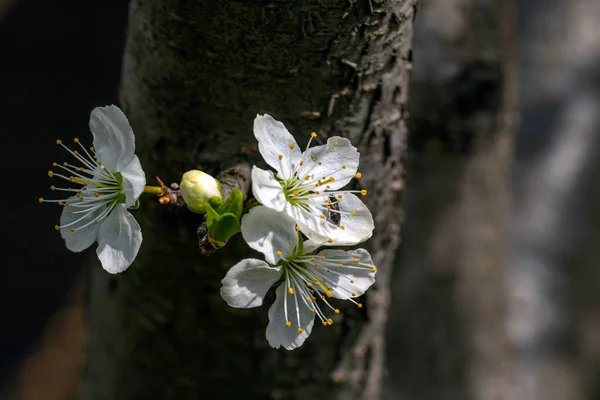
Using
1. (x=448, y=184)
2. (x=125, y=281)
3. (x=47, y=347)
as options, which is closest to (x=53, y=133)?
(x=47, y=347)

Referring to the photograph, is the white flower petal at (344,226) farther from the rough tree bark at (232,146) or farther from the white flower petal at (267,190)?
the rough tree bark at (232,146)

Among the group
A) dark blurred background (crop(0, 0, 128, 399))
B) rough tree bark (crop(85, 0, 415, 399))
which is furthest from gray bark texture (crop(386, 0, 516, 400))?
dark blurred background (crop(0, 0, 128, 399))

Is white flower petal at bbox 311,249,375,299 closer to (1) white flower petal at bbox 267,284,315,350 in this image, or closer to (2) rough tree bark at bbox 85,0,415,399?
(1) white flower petal at bbox 267,284,315,350

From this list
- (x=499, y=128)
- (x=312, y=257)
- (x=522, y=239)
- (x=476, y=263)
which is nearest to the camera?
(x=312, y=257)

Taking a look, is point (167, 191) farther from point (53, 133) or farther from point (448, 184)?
point (53, 133)

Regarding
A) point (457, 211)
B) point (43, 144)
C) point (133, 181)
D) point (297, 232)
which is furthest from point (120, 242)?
point (43, 144)

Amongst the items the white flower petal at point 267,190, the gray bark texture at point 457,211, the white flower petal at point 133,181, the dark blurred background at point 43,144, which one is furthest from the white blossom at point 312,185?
the dark blurred background at point 43,144
